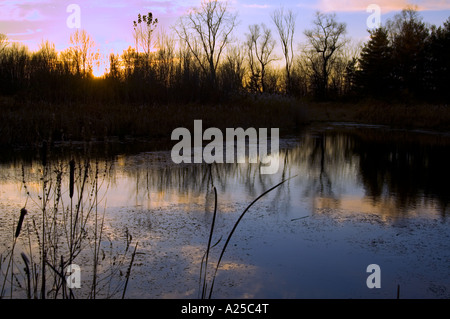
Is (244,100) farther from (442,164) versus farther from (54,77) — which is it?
(442,164)

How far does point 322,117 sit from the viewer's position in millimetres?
31203

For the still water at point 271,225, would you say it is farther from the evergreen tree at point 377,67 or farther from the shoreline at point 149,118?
the evergreen tree at point 377,67

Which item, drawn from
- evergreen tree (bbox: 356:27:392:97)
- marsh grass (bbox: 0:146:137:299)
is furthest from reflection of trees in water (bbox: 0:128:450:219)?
evergreen tree (bbox: 356:27:392:97)

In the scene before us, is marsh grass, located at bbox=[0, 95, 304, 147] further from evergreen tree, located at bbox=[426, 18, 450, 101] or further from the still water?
evergreen tree, located at bbox=[426, 18, 450, 101]

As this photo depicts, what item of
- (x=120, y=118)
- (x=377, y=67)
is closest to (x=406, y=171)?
(x=120, y=118)

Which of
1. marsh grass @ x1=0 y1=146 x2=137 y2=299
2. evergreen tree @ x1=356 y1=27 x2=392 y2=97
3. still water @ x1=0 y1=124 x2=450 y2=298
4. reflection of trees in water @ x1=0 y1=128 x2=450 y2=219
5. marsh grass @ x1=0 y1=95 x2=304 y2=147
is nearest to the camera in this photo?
marsh grass @ x1=0 y1=146 x2=137 y2=299

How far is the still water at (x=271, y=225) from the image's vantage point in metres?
3.12

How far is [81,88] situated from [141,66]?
3.68m

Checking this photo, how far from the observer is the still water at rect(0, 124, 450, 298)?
3.12 metres

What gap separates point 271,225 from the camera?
4555 millimetres

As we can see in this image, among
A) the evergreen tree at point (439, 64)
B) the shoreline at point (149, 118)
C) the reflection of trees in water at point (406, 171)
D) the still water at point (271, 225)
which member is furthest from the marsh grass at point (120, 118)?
the evergreen tree at point (439, 64)

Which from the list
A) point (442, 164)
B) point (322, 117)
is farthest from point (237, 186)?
point (322, 117)

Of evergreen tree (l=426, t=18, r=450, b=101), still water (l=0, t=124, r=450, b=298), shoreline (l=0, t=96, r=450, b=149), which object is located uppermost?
evergreen tree (l=426, t=18, r=450, b=101)
